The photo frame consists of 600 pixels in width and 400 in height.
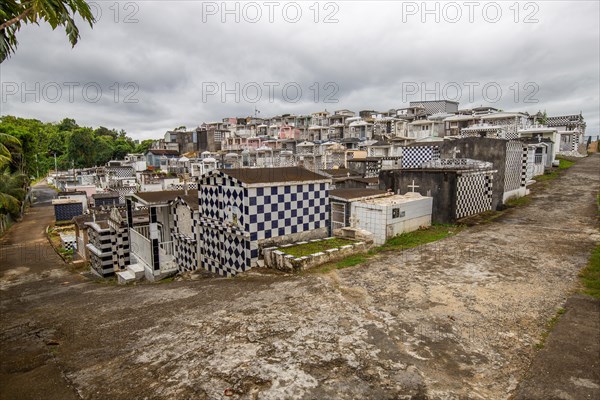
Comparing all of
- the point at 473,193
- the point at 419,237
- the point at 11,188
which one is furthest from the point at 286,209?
the point at 11,188

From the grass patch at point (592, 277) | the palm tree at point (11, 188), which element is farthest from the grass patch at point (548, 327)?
the palm tree at point (11, 188)

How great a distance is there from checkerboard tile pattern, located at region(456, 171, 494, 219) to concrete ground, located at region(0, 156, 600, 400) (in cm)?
540

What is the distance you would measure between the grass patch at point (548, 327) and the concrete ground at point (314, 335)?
78 mm

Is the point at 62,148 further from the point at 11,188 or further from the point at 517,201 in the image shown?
the point at 517,201

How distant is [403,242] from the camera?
457 inches

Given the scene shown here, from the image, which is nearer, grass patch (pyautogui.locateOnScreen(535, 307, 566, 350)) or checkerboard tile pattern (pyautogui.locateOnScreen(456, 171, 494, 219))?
grass patch (pyautogui.locateOnScreen(535, 307, 566, 350))

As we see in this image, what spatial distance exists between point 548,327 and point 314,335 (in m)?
3.81

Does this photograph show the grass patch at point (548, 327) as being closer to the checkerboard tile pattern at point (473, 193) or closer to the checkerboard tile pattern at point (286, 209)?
the checkerboard tile pattern at point (286, 209)

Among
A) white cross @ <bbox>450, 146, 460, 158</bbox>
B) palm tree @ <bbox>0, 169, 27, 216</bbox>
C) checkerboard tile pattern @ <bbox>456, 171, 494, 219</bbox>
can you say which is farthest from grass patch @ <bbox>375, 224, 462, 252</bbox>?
palm tree @ <bbox>0, 169, 27, 216</bbox>

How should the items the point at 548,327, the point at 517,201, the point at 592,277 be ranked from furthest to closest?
the point at 517,201 → the point at 592,277 → the point at 548,327

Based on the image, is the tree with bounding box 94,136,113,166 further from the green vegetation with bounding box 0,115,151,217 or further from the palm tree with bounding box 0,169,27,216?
the palm tree with bounding box 0,169,27,216

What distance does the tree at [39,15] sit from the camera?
717 centimetres

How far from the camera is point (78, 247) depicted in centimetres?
2180

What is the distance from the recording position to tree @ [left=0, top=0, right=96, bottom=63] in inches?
282
